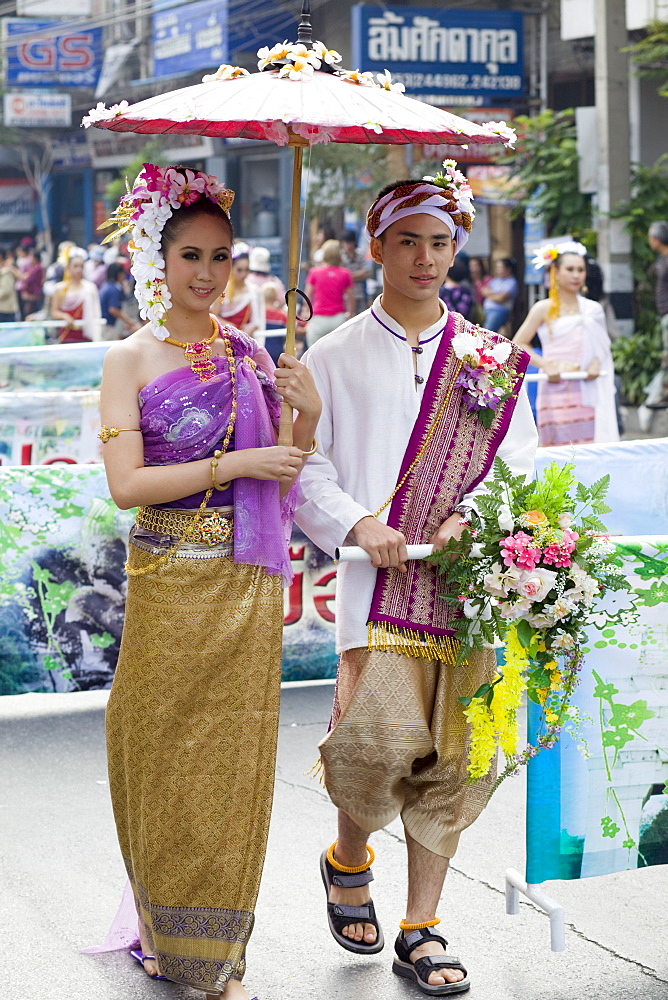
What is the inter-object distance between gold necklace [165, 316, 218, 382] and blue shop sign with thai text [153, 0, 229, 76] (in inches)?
889

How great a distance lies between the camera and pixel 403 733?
3869 mm

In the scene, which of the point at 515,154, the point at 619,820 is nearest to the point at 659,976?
the point at 619,820

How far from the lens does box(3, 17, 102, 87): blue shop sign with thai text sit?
94.4 ft

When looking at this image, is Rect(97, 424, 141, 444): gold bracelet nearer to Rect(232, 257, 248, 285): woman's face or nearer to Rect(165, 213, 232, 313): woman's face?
Rect(165, 213, 232, 313): woman's face

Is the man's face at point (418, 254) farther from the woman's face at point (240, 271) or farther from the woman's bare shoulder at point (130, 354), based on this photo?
the woman's face at point (240, 271)

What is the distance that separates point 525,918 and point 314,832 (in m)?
1.00

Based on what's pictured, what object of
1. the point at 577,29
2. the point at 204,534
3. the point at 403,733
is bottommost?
the point at 403,733

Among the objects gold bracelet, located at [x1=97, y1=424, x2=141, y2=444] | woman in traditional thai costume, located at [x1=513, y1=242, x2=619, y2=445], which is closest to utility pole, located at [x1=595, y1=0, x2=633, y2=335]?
woman in traditional thai costume, located at [x1=513, y1=242, x2=619, y2=445]

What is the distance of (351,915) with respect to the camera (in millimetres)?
4121

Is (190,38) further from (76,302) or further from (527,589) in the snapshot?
(527,589)

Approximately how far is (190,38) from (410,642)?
24247 millimetres

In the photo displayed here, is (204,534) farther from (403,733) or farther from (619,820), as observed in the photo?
(619,820)

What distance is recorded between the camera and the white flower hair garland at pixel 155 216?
3660 mm

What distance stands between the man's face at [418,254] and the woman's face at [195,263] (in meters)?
0.51
